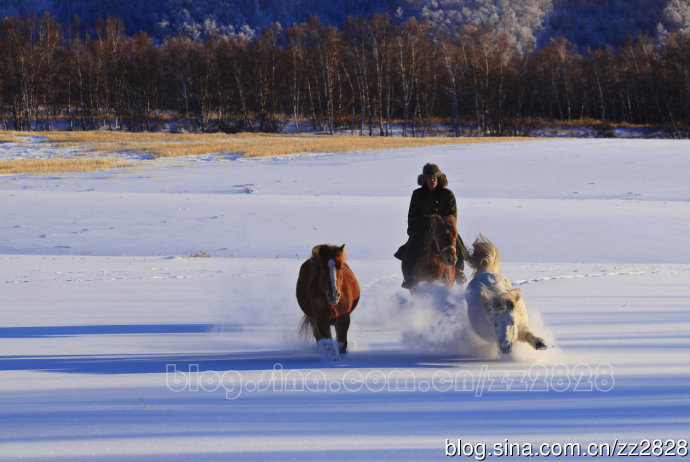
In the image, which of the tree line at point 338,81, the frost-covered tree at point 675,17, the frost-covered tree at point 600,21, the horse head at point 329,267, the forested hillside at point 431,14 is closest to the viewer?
the horse head at point 329,267

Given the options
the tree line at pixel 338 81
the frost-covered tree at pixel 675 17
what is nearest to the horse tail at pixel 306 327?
the tree line at pixel 338 81

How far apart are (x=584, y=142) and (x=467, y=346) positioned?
31.3 metres

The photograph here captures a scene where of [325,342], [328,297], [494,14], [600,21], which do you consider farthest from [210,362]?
[600,21]

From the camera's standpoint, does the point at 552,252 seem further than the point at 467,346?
Yes

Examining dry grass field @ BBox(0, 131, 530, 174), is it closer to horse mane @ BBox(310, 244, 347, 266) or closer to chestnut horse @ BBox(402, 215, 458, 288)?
chestnut horse @ BBox(402, 215, 458, 288)

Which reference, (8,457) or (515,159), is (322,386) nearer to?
(8,457)

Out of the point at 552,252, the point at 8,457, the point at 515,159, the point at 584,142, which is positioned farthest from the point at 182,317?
the point at 584,142

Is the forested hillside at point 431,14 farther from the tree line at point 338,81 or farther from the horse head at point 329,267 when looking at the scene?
the horse head at point 329,267

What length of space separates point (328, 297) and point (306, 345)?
2.87 ft

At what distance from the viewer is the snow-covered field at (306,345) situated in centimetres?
359

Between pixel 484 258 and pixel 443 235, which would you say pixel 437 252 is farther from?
pixel 484 258

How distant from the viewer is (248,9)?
425ft

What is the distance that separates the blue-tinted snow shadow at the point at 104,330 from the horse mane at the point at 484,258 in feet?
7.71

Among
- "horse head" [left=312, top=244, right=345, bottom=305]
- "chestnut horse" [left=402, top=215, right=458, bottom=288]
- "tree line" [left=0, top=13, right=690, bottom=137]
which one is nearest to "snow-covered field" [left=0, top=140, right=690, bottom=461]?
"chestnut horse" [left=402, top=215, right=458, bottom=288]
